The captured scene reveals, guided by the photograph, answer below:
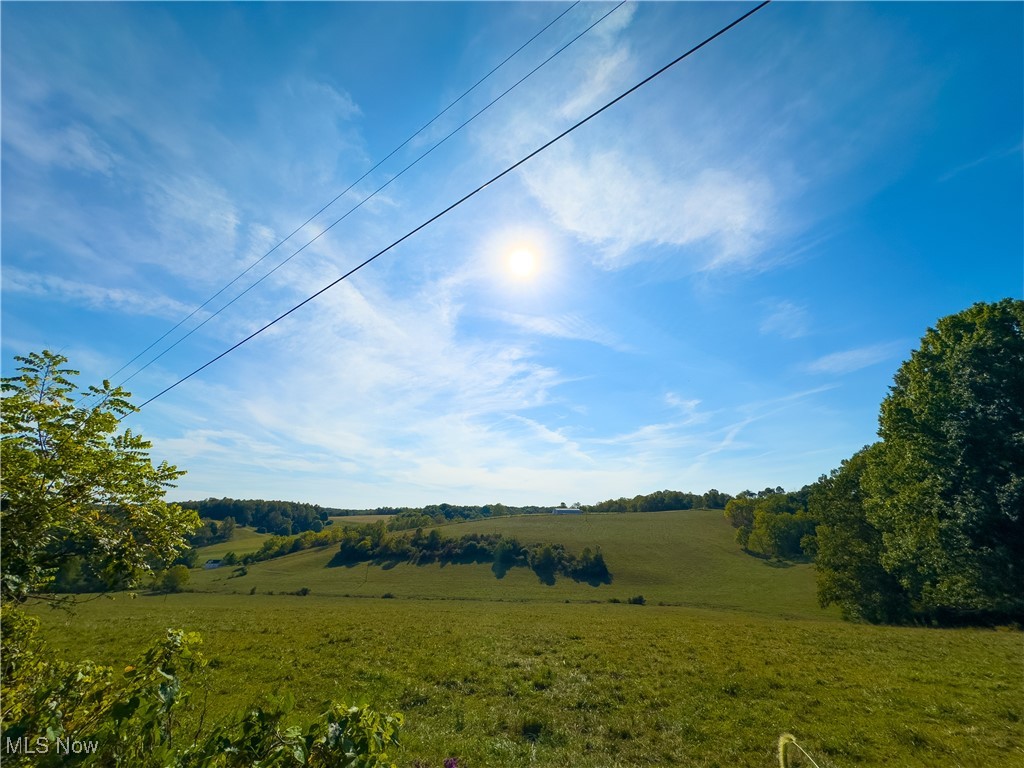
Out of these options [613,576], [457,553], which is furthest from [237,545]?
[613,576]

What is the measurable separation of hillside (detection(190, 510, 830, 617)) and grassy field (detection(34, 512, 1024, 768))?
3394 centimetres

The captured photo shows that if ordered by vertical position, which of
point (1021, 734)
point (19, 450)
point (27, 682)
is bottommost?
point (1021, 734)

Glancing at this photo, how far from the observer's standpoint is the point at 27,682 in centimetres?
450

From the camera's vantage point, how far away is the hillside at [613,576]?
64.2 meters

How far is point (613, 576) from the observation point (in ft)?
264

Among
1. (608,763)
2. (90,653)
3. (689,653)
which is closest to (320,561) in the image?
(90,653)

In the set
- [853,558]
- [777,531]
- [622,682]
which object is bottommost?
[622,682]

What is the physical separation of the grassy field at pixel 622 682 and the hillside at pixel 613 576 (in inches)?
1336

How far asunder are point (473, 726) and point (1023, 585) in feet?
91.0

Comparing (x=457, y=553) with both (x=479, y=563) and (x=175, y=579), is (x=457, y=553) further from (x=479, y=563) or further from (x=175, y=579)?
(x=175, y=579)

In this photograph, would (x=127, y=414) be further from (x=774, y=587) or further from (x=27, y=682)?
(x=774, y=587)

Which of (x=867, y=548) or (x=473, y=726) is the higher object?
(x=867, y=548)

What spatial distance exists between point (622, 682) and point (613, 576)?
6965 cm

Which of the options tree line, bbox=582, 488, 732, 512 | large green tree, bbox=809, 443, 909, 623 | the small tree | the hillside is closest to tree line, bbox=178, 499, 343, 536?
the hillside
